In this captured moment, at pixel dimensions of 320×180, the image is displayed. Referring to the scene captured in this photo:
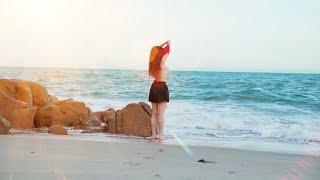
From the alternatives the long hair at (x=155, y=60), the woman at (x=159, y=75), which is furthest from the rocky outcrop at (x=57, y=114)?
the long hair at (x=155, y=60)

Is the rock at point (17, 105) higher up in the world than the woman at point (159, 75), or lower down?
lower down

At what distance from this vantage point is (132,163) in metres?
4.70

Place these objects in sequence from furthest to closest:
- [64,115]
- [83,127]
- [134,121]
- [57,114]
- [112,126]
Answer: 1. [64,115]
2. [57,114]
3. [83,127]
4. [112,126]
5. [134,121]

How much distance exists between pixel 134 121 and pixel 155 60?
80.7 inches

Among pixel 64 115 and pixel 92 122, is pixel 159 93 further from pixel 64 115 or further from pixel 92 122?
pixel 64 115

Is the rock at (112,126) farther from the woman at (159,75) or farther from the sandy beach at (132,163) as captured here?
the sandy beach at (132,163)

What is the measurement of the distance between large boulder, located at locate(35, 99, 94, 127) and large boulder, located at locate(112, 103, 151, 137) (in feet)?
4.73

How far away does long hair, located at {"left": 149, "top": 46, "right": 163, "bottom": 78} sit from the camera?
804cm

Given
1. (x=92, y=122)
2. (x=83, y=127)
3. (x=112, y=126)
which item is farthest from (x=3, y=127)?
(x=92, y=122)

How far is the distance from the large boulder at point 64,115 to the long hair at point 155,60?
11.2ft

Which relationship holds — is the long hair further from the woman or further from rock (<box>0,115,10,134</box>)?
rock (<box>0,115,10,134</box>)

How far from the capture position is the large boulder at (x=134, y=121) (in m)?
9.50

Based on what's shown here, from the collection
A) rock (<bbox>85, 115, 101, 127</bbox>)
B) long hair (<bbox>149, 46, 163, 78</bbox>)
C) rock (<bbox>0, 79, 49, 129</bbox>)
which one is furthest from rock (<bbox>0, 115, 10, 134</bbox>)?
long hair (<bbox>149, 46, 163, 78</bbox>)

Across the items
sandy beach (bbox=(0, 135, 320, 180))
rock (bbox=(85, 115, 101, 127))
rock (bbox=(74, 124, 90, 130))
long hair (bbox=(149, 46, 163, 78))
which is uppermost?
long hair (bbox=(149, 46, 163, 78))
